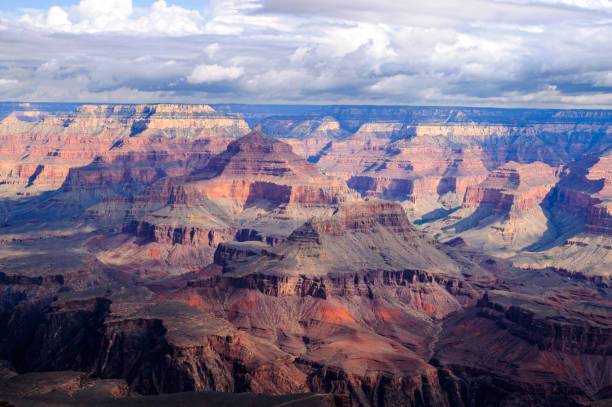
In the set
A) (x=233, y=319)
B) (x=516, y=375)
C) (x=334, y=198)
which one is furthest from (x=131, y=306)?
(x=334, y=198)

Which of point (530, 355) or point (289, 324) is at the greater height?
point (530, 355)

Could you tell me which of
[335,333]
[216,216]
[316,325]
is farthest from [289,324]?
[216,216]

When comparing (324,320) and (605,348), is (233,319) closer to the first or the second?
(324,320)

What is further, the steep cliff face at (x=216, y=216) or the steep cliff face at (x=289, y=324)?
the steep cliff face at (x=216, y=216)

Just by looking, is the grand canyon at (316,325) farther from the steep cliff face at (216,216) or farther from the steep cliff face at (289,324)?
the steep cliff face at (216,216)

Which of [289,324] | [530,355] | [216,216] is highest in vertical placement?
[530,355]

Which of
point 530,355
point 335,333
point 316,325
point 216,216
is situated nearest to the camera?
point 530,355

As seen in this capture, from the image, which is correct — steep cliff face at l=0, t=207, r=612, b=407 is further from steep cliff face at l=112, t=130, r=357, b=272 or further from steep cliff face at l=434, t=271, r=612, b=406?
steep cliff face at l=112, t=130, r=357, b=272

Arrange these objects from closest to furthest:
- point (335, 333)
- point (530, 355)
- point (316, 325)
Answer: point (530, 355) < point (335, 333) < point (316, 325)

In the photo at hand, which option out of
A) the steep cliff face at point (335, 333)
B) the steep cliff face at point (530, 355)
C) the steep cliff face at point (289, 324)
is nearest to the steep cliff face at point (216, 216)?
the steep cliff face at point (289, 324)

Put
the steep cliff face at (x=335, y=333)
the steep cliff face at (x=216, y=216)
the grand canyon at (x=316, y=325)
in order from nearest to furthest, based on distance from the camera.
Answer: the grand canyon at (x=316, y=325)
the steep cliff face at (x=335, y=333)
the steep cliff face at (x=216, y=216)

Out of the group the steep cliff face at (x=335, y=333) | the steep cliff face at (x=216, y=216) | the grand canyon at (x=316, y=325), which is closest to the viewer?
the grand canyon at (x=316, y=325)

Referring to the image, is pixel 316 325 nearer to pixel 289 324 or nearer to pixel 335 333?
pixel 289 324
